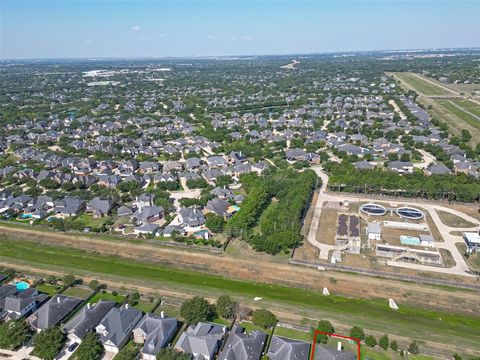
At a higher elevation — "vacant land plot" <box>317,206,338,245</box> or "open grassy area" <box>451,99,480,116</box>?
"open grassy area" <box>451,99,480,116</box>

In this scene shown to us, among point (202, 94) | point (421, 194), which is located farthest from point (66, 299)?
point (202, 94)

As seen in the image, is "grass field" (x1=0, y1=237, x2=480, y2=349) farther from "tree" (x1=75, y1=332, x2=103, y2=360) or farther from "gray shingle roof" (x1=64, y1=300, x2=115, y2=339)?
"tree" (x1=75, y1=332, x2=103, y2=360)

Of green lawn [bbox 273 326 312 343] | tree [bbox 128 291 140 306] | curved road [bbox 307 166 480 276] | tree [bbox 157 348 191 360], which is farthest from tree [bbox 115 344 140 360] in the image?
curved road [bbox 307 166 480 276]

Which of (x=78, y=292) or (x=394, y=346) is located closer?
(x=394, y=346)

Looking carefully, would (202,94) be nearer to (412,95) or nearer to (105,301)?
(412,95)

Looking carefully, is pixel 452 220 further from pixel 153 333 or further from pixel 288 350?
pixel 153 333

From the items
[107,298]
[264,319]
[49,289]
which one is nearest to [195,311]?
[264,319]
